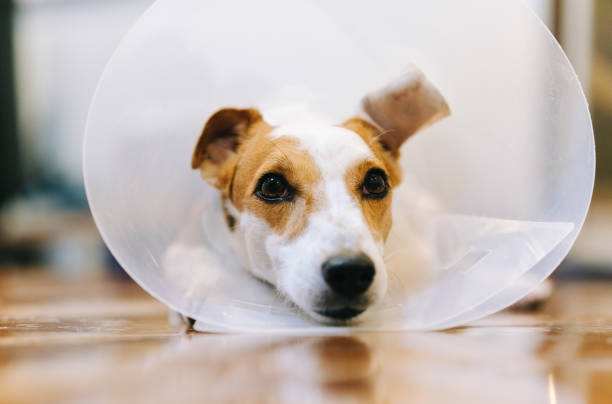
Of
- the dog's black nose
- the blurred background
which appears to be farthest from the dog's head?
the blurred background

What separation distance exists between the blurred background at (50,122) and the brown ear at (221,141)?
1878mm

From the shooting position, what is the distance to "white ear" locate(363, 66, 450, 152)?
42.3 inches

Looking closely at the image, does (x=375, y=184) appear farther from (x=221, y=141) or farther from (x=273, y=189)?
(x=221, y=141)

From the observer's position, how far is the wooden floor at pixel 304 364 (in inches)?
24.4

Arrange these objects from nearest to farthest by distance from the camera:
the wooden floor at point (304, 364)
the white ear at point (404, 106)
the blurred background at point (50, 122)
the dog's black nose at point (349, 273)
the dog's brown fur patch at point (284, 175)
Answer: the wooden floor at point (304, 364)
the dog's black nose at point (349, 273)
the dog's brown fur patch at point (284, 175)
the white ear at point (404, 106)
the blurred background at point (50, 122)

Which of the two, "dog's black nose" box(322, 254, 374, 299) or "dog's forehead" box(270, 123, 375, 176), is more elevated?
"dog's forehead" box(270, 123, 375, 176)

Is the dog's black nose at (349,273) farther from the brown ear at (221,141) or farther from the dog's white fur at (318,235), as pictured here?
the brown ear at (221,141)

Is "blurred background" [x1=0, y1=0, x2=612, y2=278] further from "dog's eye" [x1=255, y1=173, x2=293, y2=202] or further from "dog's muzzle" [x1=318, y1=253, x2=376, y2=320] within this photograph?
"dog's muzzle" [x1=318, y1=253, x2=376, y2=320]

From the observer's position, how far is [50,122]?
3.38m

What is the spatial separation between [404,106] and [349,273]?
15.7 inches

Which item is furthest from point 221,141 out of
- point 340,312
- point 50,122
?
point 50,122

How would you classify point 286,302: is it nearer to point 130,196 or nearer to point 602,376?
point 130,196

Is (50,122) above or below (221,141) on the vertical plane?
above

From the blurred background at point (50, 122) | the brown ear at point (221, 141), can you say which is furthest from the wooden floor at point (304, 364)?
the blurred background at point (50, 122)
